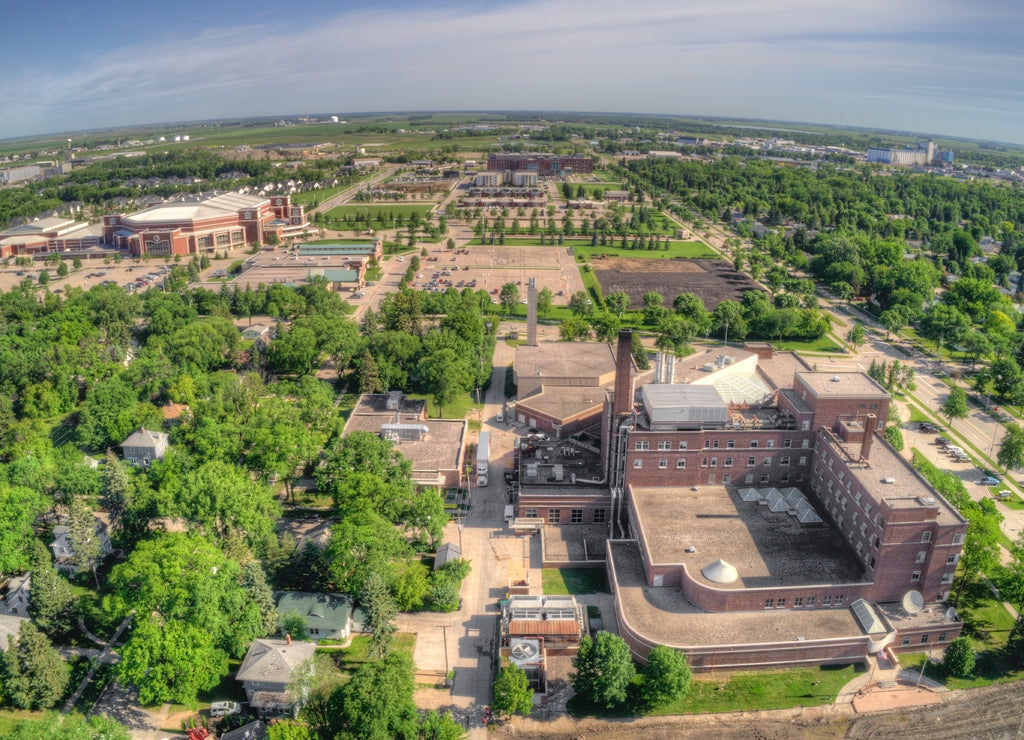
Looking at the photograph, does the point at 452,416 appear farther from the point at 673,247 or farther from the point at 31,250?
the point at 31,250

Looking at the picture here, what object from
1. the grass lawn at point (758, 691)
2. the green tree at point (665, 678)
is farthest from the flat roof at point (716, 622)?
the green tree at point (665, 678)

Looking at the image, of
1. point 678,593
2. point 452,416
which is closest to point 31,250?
point 452,416

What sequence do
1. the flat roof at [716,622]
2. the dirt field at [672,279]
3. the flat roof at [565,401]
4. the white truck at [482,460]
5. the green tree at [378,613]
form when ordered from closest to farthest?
the green tree at [378,613]
the flat roof at [716,622]
the white truck at [482,460]
the flat roof at [565,401]
the dirt field at [672,279]

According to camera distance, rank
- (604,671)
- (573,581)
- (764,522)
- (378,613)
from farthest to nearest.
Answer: (764,522) < (573,581) < (378,613) < (604,671)

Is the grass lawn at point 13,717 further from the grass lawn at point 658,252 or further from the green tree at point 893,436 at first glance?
the grass lawn at point 658,252

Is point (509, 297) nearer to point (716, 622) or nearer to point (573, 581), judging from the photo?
point (573, 581)

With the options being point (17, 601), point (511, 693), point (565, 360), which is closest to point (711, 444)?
point (511, 693)
